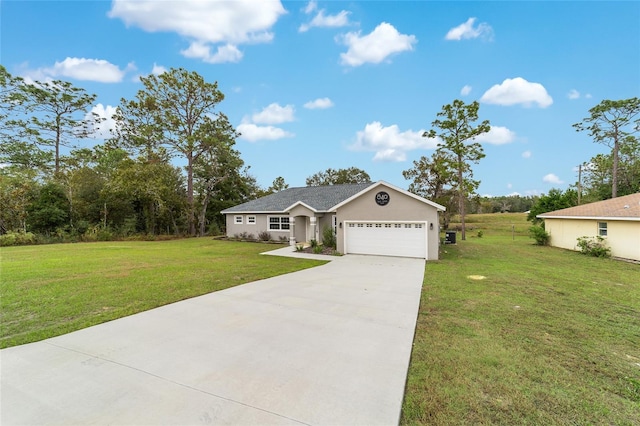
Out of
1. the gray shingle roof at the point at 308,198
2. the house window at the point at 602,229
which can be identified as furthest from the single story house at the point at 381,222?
the house window at the point at 602,229

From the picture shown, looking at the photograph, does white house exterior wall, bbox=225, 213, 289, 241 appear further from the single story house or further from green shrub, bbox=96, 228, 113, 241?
green shrub, bbox=96, 228, 113, 241

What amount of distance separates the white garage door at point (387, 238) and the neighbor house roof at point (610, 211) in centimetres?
1000

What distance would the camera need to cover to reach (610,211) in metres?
14.9

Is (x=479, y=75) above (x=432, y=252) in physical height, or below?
above

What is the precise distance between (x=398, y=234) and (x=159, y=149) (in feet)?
83.5

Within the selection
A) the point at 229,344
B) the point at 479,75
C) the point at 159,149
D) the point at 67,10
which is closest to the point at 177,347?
the point at 229,344

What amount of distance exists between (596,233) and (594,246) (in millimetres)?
802

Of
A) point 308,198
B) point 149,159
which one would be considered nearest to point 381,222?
point 308,198

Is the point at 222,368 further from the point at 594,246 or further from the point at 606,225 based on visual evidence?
the point at 606,225

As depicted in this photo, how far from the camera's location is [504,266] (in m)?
11.4

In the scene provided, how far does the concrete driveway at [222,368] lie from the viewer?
2834 millimetres

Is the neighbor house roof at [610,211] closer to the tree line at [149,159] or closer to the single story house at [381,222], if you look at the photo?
the tree line at [149,159]

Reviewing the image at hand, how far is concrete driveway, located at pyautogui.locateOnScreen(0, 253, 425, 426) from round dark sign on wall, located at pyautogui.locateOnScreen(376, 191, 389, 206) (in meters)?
8.34

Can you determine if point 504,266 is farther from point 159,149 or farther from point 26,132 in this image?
point 26,132
